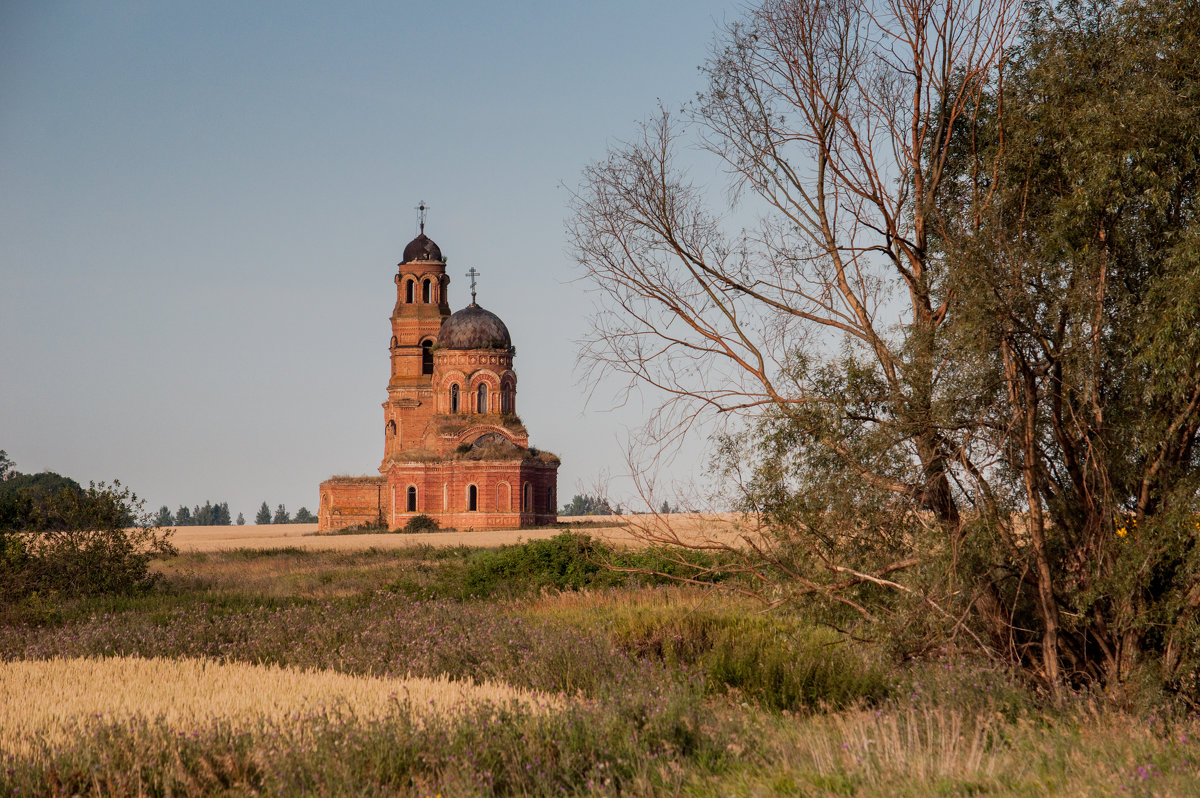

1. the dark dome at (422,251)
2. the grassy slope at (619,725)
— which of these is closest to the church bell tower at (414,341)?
the dark dome at (422,251)

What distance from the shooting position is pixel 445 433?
6269cm

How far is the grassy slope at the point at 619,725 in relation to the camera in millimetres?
6758

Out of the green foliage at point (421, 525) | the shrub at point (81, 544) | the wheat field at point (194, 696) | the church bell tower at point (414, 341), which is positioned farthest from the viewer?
the church bell tower at point (414, 341)

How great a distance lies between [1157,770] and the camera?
6.75m

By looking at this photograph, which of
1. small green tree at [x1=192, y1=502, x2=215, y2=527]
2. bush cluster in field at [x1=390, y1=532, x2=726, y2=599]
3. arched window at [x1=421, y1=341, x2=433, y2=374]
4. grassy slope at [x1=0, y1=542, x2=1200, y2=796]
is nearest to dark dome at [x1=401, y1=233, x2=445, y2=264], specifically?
arched window at [x1=421, y1=341, x2=433, y2=374]

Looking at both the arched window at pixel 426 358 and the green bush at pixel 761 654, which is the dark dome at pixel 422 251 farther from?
the green bush at pixel 761 654

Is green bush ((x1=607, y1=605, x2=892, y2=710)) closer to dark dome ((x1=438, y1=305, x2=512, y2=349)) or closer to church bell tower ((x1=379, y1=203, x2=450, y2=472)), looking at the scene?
dark dome ((x1=438, y1=305, x2=512, y2=349))

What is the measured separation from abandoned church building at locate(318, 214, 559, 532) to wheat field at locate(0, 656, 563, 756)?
49.0 meters

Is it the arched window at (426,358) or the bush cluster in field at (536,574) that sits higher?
the arched window at (426,358)

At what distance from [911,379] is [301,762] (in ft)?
24.4

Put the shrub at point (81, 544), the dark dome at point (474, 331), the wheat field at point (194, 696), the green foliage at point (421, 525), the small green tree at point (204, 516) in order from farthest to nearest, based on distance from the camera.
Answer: the small green tree at point (204, 516), the dark dome at point (474, 331), the green foliage at point (421, 525), the shrub at point (81, 544), the wheat field at point (194, 696)

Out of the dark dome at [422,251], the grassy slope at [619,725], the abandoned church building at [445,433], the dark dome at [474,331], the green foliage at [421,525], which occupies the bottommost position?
the grassy slope at [619,725]

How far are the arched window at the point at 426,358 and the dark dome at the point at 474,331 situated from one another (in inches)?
164

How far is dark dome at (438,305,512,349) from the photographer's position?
64312 millimetres
